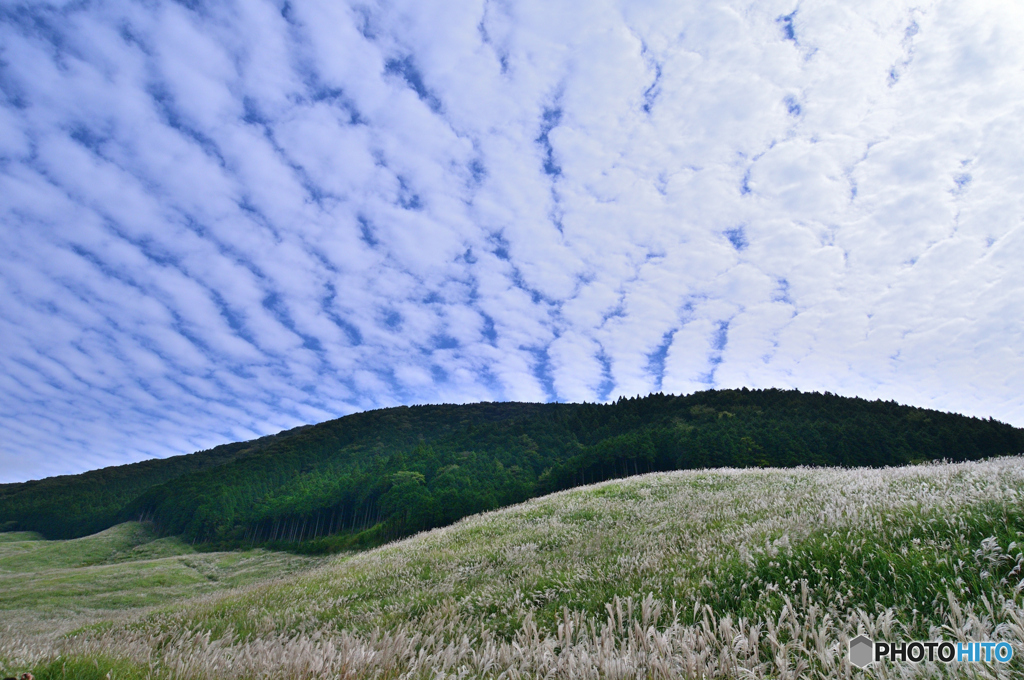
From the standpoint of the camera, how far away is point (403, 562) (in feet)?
49.4

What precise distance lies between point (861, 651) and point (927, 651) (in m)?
0.38

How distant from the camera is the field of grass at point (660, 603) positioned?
335 cm

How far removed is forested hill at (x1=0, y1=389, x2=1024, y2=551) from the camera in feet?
262

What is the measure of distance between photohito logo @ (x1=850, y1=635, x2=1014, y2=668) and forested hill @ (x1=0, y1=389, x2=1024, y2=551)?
2723 inches

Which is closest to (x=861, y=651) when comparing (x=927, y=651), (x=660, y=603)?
(x=927, y=651)

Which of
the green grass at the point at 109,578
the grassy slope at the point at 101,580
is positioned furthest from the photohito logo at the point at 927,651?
the green grass at the point at 109,578

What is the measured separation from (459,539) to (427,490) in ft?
231

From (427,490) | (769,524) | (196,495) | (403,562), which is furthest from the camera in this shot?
(196,495)

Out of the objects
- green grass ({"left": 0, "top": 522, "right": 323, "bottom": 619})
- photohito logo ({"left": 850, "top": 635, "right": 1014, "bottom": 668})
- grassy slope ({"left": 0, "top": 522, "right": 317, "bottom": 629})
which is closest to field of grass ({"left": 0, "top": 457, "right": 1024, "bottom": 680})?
photohito logo ({"left": 850, "top": 635, "right": 1014, "bottom": 668})

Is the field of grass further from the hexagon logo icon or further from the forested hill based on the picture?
the forested hill

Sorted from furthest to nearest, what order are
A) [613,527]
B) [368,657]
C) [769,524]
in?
1. [613,527]
2. [769,524]
3. [368,657]

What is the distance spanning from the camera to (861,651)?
10.0 ft

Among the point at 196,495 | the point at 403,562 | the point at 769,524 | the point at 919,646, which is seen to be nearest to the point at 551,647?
the point at 919,646

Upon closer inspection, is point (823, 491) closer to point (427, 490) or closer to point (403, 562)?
point (403, 562)
